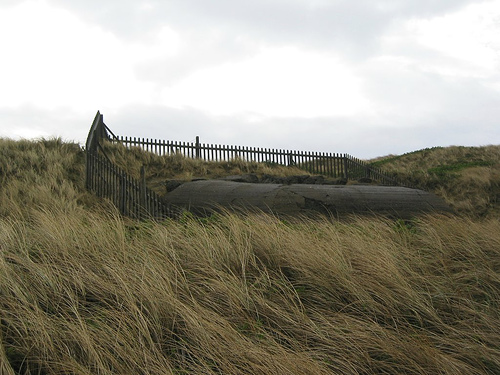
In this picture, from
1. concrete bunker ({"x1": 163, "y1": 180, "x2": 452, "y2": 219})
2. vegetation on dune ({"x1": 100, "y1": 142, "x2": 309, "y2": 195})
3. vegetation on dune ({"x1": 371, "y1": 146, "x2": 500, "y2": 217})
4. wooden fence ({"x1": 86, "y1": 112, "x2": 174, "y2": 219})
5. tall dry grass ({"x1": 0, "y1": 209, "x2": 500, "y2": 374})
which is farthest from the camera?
vegetation on dune ({"x1": 371, "y1": 146, "x2": 500, "y2": 217})

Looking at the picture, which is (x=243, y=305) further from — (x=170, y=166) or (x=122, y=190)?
(x=170, y=166)

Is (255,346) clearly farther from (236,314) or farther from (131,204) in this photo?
(131,204)

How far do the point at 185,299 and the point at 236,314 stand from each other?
470 millimetres

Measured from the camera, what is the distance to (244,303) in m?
3.54

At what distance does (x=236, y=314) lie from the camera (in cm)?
349

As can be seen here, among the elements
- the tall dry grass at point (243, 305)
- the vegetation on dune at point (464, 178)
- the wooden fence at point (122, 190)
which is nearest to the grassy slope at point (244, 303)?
the tall dry grass at point (243, 305)

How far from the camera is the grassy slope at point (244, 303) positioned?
9.53 ft

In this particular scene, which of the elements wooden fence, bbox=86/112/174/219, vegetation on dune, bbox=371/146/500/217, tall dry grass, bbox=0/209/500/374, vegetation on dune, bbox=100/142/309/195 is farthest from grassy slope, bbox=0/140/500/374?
vegetation on dune, bbox=371/146/500/217

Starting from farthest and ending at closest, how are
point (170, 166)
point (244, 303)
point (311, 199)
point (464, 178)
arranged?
point (464, 178), point (170, 166), point (311, 199), point (244, 303)

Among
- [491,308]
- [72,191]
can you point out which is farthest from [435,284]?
[72,191]

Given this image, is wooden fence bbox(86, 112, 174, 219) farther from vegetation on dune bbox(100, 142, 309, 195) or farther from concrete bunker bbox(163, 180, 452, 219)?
vegetation on dune bbox(100, 142, 309, 195)

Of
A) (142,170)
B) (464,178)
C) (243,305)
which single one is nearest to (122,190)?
(142,170)

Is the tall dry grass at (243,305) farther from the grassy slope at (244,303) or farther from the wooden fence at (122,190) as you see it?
the wooden fence at (122,190)

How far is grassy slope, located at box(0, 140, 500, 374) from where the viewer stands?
2906 mm
